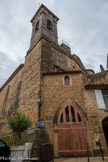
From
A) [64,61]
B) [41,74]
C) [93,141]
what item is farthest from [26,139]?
[64,61]

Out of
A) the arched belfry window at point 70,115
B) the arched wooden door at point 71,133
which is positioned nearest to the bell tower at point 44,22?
the arched belfry window at point 70,115

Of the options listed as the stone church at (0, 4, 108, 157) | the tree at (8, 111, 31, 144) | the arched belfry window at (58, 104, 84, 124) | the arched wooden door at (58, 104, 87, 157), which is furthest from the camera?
the arched belfry window at (58, 104, 84, 124)

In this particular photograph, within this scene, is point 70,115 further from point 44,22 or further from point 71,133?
point 44,22

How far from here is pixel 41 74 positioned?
31.9 feet

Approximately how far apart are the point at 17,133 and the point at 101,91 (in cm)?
669

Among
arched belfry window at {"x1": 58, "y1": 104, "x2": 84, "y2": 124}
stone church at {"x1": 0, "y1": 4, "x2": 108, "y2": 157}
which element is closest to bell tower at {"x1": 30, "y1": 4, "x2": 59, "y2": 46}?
stone church at {"x1": 0, "y1": 4, "x2": 108, "y2": 157}

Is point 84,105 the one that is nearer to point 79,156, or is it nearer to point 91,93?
point 91,93

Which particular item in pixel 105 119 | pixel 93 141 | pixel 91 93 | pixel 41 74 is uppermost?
pixel 41 74

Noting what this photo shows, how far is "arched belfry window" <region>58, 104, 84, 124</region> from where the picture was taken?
768 cm

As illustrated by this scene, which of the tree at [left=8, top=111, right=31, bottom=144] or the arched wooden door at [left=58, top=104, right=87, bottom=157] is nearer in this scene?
the arched wooden door at [left=58, top=104, right=87, bottom=157]

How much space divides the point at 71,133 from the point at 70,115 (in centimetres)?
117

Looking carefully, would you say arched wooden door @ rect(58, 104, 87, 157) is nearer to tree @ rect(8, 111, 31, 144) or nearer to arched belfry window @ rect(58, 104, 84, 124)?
arched belfry window @ rect(58, 104, 84, 124)

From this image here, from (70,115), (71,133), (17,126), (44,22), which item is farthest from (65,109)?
(44,22)

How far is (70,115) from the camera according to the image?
7.87 m
